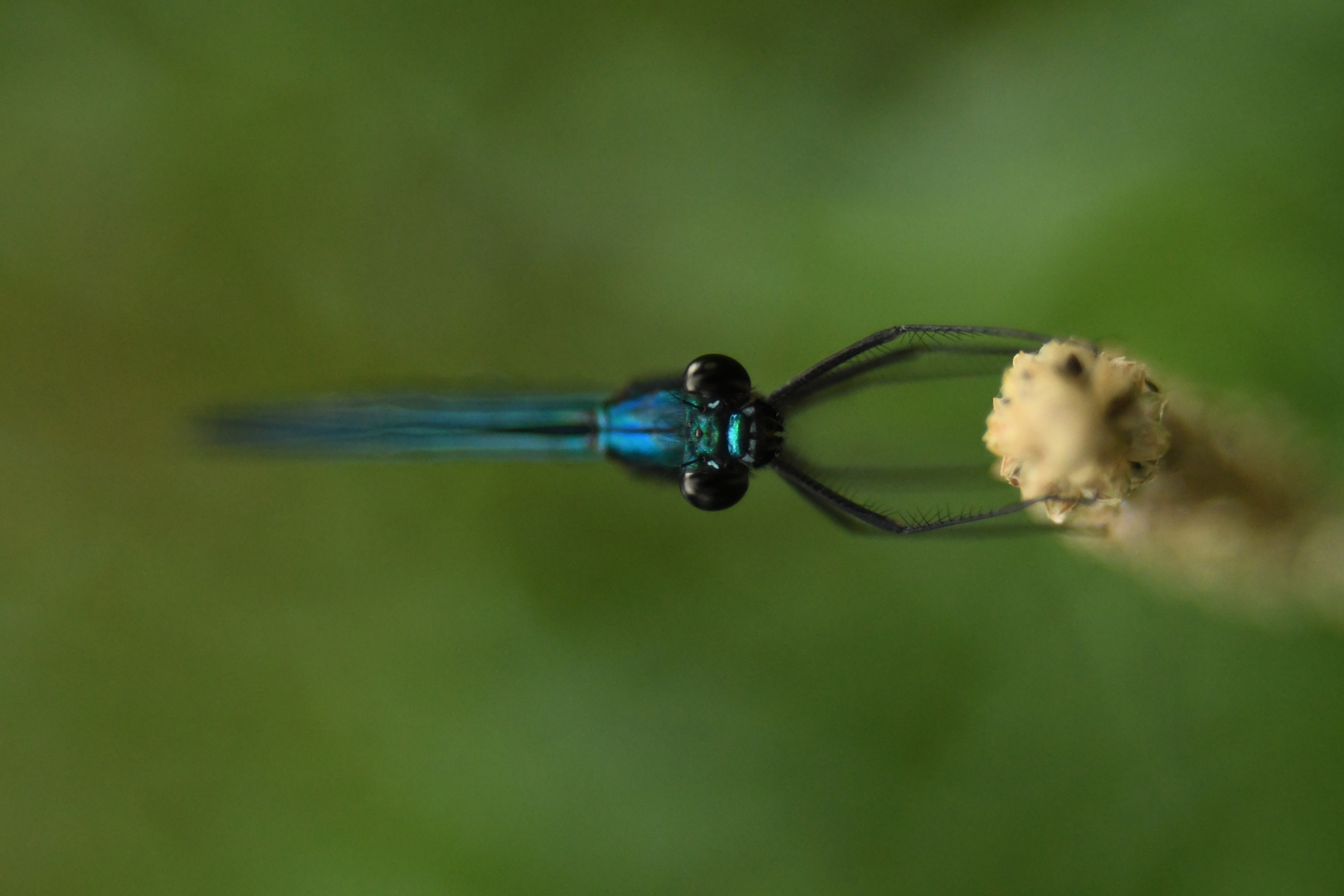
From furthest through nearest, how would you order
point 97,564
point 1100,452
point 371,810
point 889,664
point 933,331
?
point 97,564
point 371,810
point 889,664
point 933,331
point 1100,452

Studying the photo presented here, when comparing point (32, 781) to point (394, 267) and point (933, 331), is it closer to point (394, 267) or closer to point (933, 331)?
point (394, 267)

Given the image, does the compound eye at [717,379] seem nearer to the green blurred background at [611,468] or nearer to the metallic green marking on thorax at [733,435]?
the metallic green marking on thorax at [733,435]

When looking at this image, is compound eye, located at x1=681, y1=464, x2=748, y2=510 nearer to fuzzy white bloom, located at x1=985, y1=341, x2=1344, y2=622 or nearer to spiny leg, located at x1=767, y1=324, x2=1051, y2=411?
spiny leg, located at x1=767, y1=324, x2=1051, y2=411

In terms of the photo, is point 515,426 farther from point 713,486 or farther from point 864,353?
point 864,353

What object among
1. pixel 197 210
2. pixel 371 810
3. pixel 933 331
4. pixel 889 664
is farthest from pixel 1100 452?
pixel 197 210

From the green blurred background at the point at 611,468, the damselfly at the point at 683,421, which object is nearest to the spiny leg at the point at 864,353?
the damselfly at the point at 683,421
